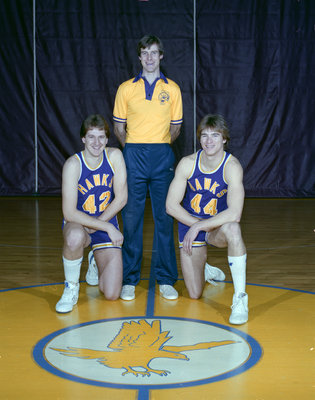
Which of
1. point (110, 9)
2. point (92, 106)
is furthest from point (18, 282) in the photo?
point (110, 9)

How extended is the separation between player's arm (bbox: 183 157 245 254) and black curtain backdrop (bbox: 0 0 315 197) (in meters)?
5.70

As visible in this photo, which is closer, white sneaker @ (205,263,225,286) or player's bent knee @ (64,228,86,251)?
player's bent knee @ (64,228,86,251)

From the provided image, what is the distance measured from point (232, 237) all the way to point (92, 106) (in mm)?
6277

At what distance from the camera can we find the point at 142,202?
11.8 feet

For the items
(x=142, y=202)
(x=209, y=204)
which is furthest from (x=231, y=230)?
(x=142, y=202)

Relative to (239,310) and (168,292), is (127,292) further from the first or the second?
(239,310)

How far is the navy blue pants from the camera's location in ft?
11.7

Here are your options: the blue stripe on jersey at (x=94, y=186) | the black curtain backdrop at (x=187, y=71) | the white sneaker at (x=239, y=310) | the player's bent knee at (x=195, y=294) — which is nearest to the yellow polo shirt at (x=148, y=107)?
the blue stripe on jersey at (x=94, y=186)

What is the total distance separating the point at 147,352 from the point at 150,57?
1.84m

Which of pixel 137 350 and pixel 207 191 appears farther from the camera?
pixel 207 191

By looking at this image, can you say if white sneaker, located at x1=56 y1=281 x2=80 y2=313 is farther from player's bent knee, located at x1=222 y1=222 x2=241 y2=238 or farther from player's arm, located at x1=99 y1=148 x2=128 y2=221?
player's bent knee, located at x1=222 y1=222 x2=241 y2=238

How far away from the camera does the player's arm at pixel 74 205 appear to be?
3.34m

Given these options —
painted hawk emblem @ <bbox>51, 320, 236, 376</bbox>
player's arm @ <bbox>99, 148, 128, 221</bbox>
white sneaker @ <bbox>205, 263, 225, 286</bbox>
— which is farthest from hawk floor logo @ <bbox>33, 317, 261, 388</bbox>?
white sneaker @ <bbox>205, 263, 225, 286</bbox>

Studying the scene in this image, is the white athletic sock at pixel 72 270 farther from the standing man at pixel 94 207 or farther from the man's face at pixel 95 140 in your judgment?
the man's face at pixel 95 140
